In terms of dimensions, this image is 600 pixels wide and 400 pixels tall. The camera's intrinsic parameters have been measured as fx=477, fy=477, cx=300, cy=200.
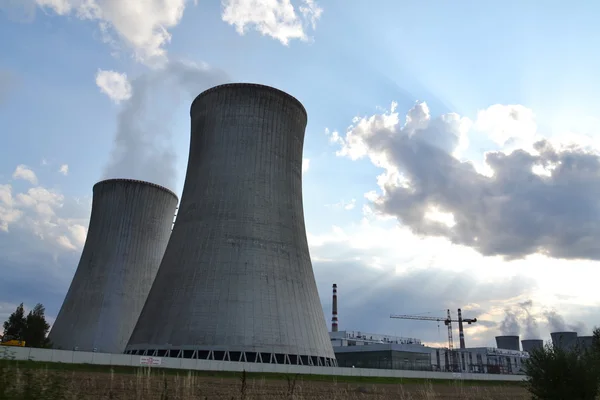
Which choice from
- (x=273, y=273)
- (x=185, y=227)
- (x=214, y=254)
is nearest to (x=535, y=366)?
(x=273, y=273)

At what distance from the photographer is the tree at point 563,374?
30.3 ft

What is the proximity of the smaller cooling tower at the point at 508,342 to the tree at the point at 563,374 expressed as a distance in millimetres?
82947

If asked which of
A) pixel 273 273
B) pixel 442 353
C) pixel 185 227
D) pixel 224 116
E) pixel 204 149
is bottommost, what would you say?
pixel 442 353

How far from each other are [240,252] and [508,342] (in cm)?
7805

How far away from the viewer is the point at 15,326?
131ft

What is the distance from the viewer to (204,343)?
66.3ft

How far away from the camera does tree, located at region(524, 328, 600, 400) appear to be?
9.23m

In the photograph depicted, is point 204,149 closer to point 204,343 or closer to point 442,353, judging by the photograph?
point 204,343

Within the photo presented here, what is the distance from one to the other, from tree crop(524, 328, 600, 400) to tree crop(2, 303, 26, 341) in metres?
40.8

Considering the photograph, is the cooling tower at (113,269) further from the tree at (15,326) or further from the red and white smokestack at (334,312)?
the red and white smokestack at (334,312)

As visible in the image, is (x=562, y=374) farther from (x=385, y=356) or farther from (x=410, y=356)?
(x=410, y=356)

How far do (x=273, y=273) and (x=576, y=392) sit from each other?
13972 mm

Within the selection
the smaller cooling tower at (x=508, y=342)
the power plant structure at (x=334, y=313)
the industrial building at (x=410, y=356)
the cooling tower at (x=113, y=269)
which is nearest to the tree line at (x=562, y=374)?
the industrial building at (x=410, y=356)

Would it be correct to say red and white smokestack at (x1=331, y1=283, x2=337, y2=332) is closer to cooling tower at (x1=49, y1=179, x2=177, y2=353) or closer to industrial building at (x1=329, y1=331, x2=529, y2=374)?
industrial building at (x1=329, y1=331, x2=529, y2=374)
